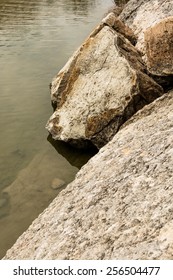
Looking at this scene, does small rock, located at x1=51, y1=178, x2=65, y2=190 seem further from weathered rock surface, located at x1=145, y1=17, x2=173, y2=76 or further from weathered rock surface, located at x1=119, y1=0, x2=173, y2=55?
weathered rock surface, located at x1=119, y1=0, x2=173, y2=55

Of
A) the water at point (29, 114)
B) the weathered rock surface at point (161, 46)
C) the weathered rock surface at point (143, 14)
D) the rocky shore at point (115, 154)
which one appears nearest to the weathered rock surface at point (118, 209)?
the rocky shore at point (115, 154)

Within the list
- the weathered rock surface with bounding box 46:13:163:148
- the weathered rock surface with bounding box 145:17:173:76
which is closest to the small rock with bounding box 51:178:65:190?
the weathered rock surface with bounding box 46:13:163:148

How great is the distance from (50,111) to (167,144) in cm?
1029

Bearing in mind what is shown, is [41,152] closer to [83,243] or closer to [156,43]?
[156,43]

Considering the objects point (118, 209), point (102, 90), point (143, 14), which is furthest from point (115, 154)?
point (143, 14)

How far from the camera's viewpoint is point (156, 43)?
34.7 ft

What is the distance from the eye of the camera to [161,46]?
10430mm

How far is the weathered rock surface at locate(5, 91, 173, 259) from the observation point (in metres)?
5.46

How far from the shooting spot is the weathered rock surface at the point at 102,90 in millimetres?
11695

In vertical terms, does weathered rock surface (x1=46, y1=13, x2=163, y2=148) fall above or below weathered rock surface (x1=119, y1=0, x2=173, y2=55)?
below

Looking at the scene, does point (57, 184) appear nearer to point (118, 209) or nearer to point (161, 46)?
point (161, 46)

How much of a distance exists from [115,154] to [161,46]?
412 cm

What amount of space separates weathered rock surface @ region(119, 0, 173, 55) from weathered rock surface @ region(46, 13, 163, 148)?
153cm
